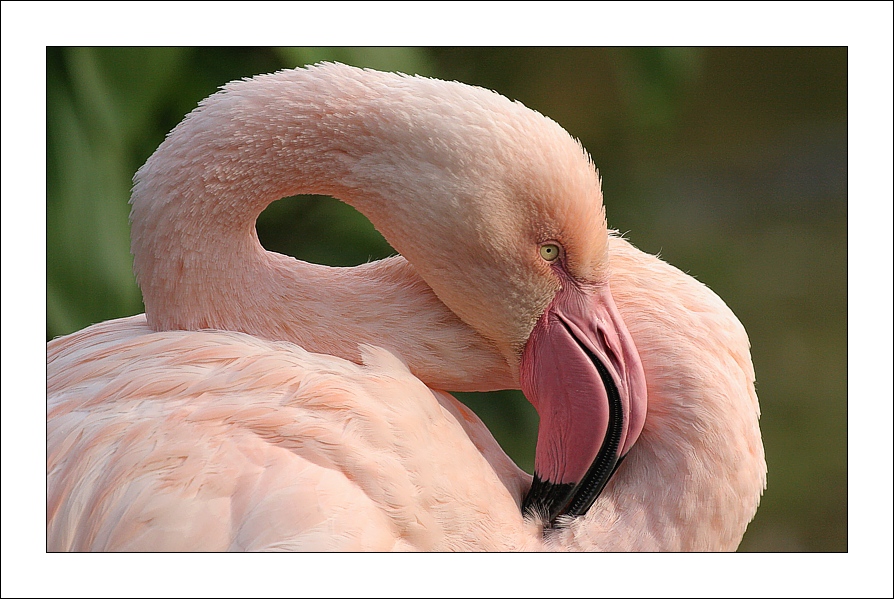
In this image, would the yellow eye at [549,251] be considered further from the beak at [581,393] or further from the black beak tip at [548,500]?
the black beak tip at [548,500]

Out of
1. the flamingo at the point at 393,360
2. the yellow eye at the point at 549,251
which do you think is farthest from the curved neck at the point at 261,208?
the yellow eye at the point at 549,251

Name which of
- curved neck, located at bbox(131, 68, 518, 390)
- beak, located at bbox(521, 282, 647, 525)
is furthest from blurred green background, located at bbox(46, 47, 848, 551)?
beak, located at bbox(521, 282, 647, 525)

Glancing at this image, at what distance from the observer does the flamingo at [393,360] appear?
36.8 inches

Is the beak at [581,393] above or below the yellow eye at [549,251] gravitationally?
below

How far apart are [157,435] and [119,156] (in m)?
0.63

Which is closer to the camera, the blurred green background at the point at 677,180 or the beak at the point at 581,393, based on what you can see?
the beak at the point at 581,393

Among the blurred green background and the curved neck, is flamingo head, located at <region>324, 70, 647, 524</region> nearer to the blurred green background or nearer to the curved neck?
the curved neck

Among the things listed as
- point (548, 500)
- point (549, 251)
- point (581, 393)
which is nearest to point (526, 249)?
point (549, 251)

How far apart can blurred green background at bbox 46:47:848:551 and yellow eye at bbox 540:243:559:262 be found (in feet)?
1.28

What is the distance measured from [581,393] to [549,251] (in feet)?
0.63

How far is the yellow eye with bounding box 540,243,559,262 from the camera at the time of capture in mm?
1046

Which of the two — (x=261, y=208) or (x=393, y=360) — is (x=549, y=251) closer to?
(x=393, y=360)

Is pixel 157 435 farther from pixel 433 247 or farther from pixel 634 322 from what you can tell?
pixel 634 322

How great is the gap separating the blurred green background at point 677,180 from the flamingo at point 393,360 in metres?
0.26
